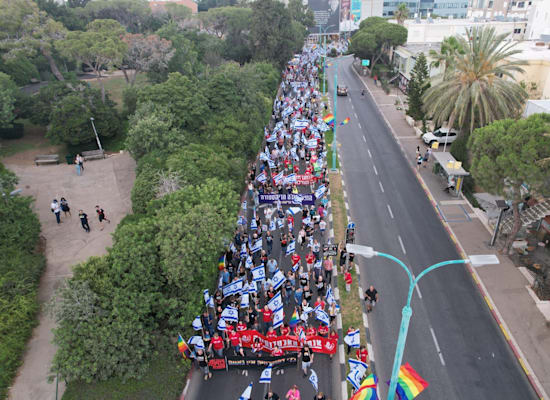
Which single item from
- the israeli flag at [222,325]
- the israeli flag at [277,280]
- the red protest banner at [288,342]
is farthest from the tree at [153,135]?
the red protest banner at [288,342]

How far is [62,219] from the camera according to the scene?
1072 inches

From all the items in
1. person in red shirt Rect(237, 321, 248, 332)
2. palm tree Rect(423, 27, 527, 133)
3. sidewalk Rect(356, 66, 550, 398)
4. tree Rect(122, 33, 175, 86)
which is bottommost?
sidewalk Rect(356, 66, 550, 398)

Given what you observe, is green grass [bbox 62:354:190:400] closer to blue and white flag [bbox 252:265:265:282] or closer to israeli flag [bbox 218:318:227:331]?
israeli flag [bbox 218:318:227:331]

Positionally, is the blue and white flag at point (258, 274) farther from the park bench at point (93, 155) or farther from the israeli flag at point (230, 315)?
the park bench at point (93, 155)

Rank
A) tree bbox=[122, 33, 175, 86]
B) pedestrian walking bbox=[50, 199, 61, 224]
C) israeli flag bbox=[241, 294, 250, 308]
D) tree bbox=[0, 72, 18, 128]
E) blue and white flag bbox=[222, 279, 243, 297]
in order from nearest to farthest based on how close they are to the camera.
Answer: israeli flag bbox=[241, 294, 250, 308], blue and white flag bbox=[222, 279, 243, 297], pedestrian walking bbox=[50, 199, 61, 224], tree bbox=[0, 72, 18, 128], tree bbox=[122, 33, 175, 86]

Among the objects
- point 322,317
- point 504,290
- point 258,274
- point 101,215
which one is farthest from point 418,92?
point 101,215

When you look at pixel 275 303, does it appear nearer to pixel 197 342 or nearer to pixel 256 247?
pixel 197 342

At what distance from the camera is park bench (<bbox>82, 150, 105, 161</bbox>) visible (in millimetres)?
38312

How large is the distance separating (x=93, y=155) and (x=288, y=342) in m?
30.2

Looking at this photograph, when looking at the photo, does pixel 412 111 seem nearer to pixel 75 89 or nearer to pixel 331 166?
pixel 331 166

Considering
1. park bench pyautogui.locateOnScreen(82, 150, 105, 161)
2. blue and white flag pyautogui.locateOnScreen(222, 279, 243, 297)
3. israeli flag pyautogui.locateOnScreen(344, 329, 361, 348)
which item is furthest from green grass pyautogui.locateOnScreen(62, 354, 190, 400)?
park bench pyautogui.locateOnScreen(82, 150, 105, 161)

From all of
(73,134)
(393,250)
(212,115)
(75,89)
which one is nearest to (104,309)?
(393,250)

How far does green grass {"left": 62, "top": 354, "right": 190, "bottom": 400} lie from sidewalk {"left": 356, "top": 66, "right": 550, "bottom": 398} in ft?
47.5

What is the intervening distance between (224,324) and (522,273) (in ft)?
53.7
